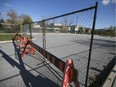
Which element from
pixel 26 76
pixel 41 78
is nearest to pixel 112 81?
pixel 41 78

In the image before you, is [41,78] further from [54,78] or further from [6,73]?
[6,73]

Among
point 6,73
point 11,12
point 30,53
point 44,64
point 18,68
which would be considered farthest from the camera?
point 11,12

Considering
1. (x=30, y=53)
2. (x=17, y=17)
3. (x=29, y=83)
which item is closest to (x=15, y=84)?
(x=29, y=83)

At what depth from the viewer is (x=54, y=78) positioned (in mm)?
3941

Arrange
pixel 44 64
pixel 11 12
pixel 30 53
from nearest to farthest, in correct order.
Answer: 1. pixel 44 64
2. pixel 30 53
3. pixel 11 12

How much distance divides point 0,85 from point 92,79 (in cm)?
294

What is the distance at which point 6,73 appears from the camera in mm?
4367

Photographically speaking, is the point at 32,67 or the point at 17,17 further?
the point at 17,17

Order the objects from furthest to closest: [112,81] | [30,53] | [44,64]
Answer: [30,53] → [44,64] → [112,81]

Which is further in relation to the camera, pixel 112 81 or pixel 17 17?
pixel 17 17

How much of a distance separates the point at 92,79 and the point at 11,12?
6669 cm

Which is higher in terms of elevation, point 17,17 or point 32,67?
point 17,17

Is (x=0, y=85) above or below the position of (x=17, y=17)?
below

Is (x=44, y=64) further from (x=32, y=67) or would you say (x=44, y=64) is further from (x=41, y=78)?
(x=41, y=78)
